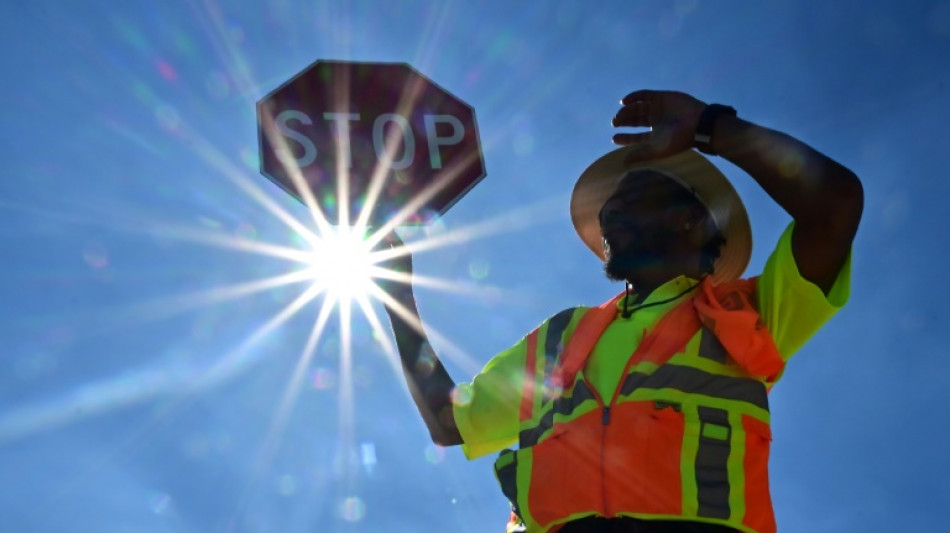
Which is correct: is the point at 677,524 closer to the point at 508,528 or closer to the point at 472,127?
the point at 508,528

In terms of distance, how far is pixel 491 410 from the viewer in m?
3.52

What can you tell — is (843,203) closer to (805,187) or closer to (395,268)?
(805,187)

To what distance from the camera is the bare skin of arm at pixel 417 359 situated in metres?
3.56

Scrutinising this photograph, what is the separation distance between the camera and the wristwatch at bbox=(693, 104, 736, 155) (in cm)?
301

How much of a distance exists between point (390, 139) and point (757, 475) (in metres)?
1.70

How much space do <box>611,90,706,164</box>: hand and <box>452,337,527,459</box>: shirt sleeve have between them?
926mm

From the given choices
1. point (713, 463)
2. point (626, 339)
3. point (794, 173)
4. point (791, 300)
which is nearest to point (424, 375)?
point (626, 339)

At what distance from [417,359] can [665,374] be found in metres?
1.07

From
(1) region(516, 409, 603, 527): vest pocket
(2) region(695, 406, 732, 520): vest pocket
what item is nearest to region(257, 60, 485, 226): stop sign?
(1) region(516, 409, 603, 527): vest pocket

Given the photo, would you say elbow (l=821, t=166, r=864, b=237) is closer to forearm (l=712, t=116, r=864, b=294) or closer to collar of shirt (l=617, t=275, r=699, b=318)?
forearm (l=712, t=116, r=864, b=294)

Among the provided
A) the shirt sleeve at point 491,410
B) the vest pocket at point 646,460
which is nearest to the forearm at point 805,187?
the vest pocket at point 646,460

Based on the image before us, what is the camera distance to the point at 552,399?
3223mm

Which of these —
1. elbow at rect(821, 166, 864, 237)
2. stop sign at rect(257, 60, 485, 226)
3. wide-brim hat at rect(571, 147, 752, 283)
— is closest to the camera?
elbow at rect(821, 166, 864, 237)

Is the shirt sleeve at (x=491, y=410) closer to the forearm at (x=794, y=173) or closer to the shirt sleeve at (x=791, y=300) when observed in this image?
the shirt sleeve at (x=791, y=300)
